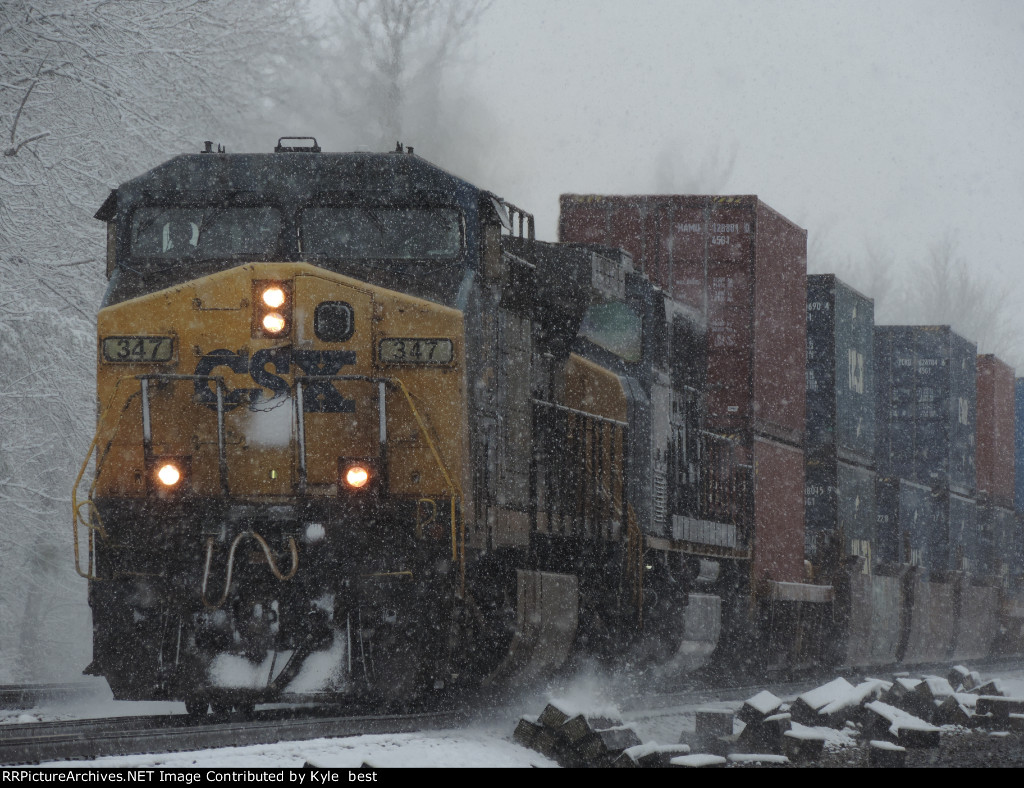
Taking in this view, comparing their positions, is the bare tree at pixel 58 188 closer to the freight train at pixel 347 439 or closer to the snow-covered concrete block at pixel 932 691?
the freight train at pixel 347 439

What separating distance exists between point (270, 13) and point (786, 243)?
958cm

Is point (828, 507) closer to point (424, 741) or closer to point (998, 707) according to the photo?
point (998, 707)

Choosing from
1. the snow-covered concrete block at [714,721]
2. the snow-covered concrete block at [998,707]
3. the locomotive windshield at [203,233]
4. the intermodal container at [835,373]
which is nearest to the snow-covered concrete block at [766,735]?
the snow-covered concrete block at [714,721]

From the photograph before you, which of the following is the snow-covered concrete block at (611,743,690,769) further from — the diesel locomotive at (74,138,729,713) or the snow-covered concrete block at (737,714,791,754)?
the snow-covered concrete block at (737,714,791,754)

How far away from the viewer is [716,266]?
13.0 metres

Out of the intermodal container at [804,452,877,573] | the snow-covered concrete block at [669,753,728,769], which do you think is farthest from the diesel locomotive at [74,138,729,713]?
the intermodal container at [804,452,877,573]

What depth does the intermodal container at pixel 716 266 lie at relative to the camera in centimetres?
1287

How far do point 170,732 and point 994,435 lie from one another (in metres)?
18.7

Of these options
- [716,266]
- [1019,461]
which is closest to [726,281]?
[716,266]

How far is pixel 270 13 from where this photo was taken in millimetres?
19984

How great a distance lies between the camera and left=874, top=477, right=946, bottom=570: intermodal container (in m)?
17.6

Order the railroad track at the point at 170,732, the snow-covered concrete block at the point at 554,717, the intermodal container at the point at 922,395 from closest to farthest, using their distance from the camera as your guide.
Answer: the railroad track at the point at 170,732
the snow-covered concrete block at the point at 554,717
the intermodal container at the point at 922,395

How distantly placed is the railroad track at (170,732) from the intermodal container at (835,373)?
8.08 m

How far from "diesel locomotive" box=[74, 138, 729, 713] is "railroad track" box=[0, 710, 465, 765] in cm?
20
